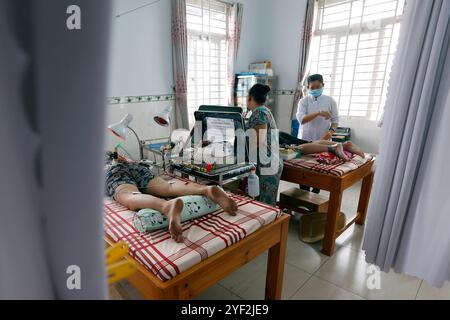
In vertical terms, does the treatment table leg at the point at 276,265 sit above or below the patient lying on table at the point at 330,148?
below

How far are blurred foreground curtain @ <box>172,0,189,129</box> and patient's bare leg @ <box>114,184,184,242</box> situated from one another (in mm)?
2200

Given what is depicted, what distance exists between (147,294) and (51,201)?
2.85 ft

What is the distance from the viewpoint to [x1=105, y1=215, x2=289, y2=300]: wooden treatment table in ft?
3.26

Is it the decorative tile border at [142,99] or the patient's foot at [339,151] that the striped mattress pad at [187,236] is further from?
the decorative tile border at [142,99]

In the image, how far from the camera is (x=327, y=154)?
2.44 meters

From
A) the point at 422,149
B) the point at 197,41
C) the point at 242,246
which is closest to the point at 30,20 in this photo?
the point at 242,246

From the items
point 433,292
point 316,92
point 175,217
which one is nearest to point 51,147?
point 175,217

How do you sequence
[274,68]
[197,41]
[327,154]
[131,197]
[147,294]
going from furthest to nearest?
[274,68], [197,41], [327,154], [131,197], [147,294]

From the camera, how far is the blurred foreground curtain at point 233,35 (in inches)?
167

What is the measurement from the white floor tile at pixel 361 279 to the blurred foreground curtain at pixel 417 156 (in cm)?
7

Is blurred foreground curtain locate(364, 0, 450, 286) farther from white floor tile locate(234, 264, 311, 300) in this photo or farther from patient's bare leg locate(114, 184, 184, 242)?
patient's bare leg locate(114, 184, 184, 242)

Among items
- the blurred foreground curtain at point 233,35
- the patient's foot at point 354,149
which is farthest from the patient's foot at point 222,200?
the blurred foreground curtain at point 233,35

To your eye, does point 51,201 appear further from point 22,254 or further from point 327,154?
point 327,154

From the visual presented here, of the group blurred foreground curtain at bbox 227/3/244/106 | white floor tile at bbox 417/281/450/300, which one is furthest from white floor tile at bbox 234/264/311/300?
blurred foreground curtain at bbox 227/3/244/106
